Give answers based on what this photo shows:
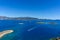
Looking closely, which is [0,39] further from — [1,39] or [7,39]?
[7,39]

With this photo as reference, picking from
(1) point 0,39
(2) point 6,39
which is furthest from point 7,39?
(1) point 0,39

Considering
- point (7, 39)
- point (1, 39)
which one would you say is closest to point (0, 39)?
point (1, 39)

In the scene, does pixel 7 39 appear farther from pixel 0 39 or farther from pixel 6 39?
pixel 0 39
